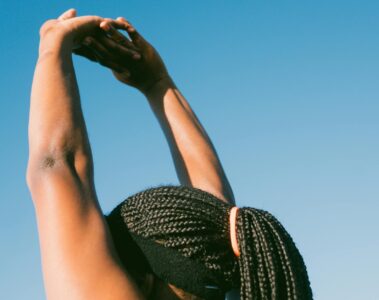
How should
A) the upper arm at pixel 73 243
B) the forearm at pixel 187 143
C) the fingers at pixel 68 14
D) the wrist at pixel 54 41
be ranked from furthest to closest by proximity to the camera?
the forearm at pixel 187 143
the fingers at pixel 68 14
the wrist at pixel 54 41
the upper arm at pixel 73 243

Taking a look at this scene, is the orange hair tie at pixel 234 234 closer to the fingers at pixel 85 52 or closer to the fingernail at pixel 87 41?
the fingernail at pixel 87 41

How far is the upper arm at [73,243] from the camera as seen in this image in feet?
8.56

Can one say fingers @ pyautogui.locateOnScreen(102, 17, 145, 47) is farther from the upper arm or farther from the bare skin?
the upper arm

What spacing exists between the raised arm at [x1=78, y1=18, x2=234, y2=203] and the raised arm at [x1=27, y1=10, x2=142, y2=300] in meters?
1.02

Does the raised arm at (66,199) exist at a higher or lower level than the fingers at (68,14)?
lower

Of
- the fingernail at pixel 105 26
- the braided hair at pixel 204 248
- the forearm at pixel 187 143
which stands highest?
the fingernail at pixel 105 26

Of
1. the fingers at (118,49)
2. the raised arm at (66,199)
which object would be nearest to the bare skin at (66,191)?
the raised arm at (66,199)

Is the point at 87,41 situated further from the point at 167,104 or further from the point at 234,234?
the point at 234,234

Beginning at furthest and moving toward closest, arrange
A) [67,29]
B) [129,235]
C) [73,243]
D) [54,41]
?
[67,29] → [54,41] → [129,235] → [73,243]

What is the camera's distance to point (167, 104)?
432 centimetres

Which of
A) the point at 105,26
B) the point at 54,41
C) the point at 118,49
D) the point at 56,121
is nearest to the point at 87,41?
the point at 105,26

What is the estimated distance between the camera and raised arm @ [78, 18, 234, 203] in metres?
3.99

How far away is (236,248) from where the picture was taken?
115 inches

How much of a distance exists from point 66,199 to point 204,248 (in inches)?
24.4
